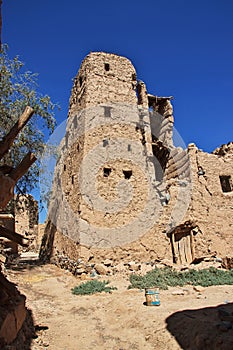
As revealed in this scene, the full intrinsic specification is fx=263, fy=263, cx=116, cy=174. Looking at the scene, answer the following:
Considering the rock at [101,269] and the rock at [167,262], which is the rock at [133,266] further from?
the rock at [167,262]

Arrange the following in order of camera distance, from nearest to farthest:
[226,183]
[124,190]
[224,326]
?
[224,326] → [124,190] → [226,183]

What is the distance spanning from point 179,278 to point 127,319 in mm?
4257

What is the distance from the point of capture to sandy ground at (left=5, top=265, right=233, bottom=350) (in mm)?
4543

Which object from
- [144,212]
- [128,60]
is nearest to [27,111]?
[144,212]

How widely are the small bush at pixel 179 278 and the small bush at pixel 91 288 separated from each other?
847 millimetres

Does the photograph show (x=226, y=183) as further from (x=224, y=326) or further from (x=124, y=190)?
(x=224, y=326)

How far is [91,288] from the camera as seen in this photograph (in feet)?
27.9

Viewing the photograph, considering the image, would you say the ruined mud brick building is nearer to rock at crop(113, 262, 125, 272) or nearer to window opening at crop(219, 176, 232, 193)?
window opening at crop(219, 176, 232, 193)

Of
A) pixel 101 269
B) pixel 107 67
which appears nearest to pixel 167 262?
pixel 101 269

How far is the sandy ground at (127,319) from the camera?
4.54m

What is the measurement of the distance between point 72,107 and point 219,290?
38.6 feet

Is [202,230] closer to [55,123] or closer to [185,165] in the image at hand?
[185,165]

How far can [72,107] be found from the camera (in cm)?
1514

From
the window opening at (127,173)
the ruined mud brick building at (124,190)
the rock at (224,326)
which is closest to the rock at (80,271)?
the ruined mud brick building at (124,190)
